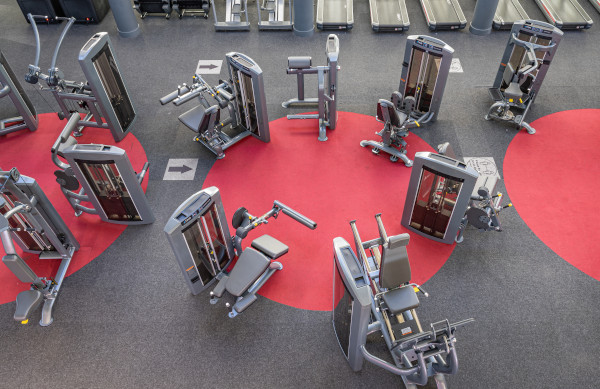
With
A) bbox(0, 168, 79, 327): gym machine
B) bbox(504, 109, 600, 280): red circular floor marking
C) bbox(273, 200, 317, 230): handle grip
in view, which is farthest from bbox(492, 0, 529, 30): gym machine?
bbox(0, 168, 79, 327): gym machine

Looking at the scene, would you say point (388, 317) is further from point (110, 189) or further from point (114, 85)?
point (114, 85)

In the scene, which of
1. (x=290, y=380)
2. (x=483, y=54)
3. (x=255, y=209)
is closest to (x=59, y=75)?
(x=255, y=209)

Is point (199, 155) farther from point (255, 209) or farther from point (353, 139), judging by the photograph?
point (353, 139)

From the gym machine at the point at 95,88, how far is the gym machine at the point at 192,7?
381 centimetres

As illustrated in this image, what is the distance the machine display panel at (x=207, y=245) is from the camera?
16.0 ft

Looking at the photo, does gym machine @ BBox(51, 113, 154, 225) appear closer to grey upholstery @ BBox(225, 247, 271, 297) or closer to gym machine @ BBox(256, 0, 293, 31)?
grey upholstery @ BBox(225, 247, 271, 297)

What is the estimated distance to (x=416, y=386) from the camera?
4.62 m

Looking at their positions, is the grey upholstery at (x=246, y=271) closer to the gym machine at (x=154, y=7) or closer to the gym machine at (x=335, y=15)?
the gym machine at (x=335, y=15)

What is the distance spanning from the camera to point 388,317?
4.92 m

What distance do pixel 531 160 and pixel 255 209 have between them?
14.6 feet

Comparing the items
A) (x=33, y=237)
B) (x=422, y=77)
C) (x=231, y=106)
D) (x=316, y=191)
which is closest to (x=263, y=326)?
(x=316, y=191)

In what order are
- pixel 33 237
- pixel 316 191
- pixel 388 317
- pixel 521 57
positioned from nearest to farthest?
pixel 388 317 → pixel 33 237 → pixel 316 191 → pixel 521 57

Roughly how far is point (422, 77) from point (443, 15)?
359 centimetres

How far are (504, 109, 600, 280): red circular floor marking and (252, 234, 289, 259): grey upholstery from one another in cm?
349
